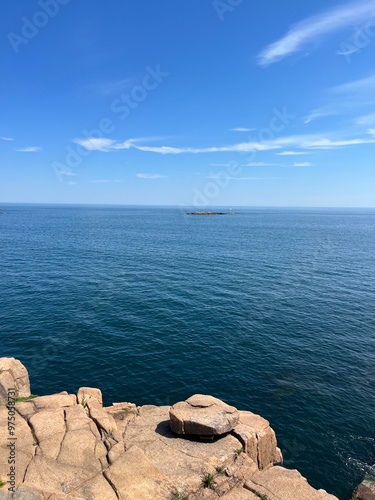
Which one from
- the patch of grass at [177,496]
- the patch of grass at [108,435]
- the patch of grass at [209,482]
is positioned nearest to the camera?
the patch of grass at [177,496]

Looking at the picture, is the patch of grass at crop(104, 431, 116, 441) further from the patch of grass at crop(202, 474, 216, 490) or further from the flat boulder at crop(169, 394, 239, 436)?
the patch of grass at crop(202, 474, 216, 490)

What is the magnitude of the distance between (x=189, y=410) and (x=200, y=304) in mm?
31576

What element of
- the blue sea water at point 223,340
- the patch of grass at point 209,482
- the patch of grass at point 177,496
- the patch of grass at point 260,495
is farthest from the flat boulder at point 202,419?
the blue sea water at point 223,340

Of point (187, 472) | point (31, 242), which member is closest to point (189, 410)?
point (187, 472)

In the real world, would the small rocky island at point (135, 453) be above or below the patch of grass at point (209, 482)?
above

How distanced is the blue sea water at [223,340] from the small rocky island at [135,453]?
17.3 ft

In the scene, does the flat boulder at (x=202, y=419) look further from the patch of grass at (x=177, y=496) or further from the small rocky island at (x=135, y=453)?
the patch of grass at (x=177, y=496)

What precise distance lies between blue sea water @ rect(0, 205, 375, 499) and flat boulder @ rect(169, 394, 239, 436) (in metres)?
7.08

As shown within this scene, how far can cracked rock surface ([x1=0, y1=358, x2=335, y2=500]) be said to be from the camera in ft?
61.2

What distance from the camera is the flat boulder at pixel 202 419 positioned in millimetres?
23109

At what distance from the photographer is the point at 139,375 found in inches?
1420

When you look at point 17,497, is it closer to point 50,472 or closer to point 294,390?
point 50,472

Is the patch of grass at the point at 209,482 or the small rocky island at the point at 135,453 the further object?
the patch of grass at the point at 209,482

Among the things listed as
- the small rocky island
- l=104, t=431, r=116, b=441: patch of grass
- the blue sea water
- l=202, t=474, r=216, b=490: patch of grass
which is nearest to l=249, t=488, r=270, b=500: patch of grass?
the small rocky island
